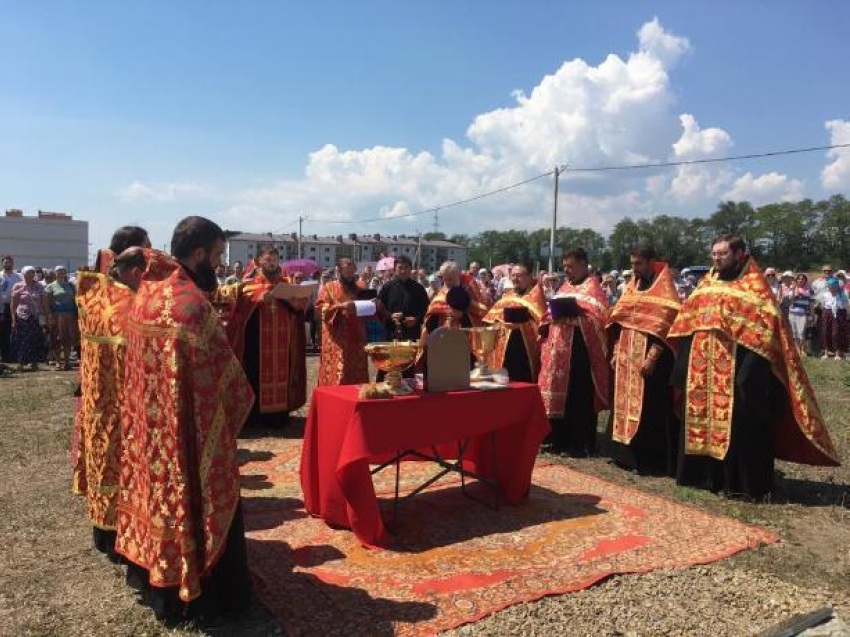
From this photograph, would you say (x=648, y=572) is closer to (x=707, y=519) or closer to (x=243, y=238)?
(x=707, y=519)

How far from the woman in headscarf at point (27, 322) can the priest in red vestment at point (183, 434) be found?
11569 mm

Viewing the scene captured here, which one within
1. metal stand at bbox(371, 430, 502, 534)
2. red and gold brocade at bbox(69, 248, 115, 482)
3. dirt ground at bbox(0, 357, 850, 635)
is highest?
red and gold brocade at bbox(69, 248, 115, 482)

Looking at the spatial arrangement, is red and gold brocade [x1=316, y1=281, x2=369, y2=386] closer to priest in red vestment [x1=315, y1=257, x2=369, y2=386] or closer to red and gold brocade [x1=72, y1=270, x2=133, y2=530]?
priest in red vestment [x1=315, y1=257, x2=369, y2=386]

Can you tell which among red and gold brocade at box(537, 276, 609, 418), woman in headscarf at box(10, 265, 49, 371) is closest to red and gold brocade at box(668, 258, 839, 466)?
red and gold brocade at box(537, 276, 609, 418)

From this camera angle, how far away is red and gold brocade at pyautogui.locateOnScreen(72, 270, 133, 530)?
398cm

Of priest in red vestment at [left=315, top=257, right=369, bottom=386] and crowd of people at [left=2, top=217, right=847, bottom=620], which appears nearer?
crowd of people at [left=2, top=217, right=847, bottom=620]

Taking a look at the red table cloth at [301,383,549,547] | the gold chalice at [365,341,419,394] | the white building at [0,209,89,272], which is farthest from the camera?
the white building at [0,209,89,272]

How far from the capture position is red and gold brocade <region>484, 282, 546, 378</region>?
7793 millimetres

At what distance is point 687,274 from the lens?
59.6ft

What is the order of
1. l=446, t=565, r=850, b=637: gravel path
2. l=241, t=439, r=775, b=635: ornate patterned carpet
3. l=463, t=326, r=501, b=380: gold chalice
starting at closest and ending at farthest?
l=446, t=565, r=850, b=637: gravel path, l=241, t=439, r=775, b=635: ornate patterned carpet, l=463, t=326, r=501, b=380: gold chalice

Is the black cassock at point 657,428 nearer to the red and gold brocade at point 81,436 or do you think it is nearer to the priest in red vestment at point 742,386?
the priest in red vestment at point 742,386

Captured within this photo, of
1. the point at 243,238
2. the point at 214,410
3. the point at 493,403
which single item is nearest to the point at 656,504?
the point at 493,403

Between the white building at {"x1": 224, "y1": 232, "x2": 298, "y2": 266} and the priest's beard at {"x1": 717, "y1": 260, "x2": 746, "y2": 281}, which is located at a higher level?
the white building at {"x1": 224, "y1": 232, "x2": 298, "y2": 266}

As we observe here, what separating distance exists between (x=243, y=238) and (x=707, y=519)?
345 ft
